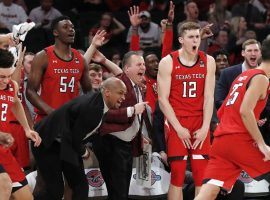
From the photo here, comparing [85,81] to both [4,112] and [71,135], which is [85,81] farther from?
[4,112]

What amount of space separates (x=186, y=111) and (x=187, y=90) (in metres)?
0.23

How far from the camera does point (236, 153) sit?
705cm

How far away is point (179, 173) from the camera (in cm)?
830

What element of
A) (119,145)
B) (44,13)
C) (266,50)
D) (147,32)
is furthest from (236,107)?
(44,13)

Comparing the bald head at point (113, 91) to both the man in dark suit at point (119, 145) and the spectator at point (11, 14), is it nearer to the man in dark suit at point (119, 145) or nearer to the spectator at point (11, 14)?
the man in dark suit at point (119, 145)

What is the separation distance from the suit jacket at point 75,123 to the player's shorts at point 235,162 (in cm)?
128

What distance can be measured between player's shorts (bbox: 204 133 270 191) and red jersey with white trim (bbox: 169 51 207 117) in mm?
1319

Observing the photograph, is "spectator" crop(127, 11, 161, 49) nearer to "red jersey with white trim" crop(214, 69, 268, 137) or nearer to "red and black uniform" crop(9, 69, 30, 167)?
"red and black uniform" crop(9, 69, 30, 167)

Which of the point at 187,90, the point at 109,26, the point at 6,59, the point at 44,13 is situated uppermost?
the point at 44,13

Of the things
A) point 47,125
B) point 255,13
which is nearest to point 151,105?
point 47,125

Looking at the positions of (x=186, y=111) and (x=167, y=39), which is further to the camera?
(x=167, y=39)

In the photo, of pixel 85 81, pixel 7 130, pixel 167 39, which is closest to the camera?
pixel 7 130

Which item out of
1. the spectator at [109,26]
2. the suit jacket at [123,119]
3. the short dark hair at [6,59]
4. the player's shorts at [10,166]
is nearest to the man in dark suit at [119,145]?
the suit jacket at [123,119]

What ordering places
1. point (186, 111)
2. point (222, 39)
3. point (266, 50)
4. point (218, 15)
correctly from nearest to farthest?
point (266, 50)
point (186, 111)
point (222, 39)
point (218, 15)
